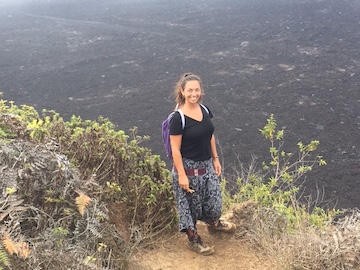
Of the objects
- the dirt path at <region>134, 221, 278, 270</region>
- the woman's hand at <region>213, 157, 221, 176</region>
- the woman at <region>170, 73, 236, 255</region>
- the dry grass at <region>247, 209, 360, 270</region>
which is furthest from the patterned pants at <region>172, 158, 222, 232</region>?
the dry grass at <region>247, 209, 360, 270</region>

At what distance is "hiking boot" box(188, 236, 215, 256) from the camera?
10.3 feet

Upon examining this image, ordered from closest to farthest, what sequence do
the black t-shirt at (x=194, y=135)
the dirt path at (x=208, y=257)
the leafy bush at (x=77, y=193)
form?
the leafy bush at (x=77, y=193)
the black t-shirt at (x=194, y=135)
the dirt path at (x=208, y=257)

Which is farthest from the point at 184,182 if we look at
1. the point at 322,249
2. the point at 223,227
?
the point at 322,249

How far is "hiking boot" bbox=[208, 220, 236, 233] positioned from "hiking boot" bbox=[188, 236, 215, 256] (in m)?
0.22

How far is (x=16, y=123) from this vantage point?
3.04 metres

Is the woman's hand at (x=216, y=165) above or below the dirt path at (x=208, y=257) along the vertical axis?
above

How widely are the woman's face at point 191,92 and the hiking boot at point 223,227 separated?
1.00 m

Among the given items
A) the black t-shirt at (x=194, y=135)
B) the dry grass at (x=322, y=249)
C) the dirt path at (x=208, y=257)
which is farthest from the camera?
the dirt path at (x=208, y=257)

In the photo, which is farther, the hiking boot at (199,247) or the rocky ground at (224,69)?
the rocky ground at (224,69)

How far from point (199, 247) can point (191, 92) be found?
1.11 metres

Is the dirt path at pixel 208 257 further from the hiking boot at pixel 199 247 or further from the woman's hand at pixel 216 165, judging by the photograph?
the woman's hand at pixel 216 165

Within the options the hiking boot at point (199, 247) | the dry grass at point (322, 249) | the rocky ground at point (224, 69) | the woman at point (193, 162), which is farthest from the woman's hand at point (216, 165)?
the rocky ground at point (224, 69)

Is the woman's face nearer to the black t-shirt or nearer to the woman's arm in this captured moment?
the black t-shirt

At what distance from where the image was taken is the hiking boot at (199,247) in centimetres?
313
